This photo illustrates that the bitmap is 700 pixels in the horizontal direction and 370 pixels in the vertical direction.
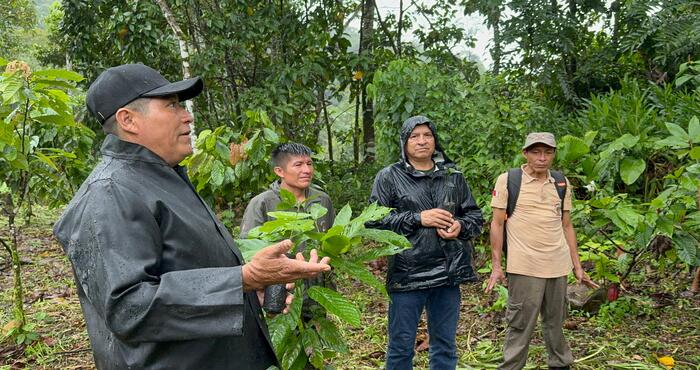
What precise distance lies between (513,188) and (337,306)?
199 centimetres

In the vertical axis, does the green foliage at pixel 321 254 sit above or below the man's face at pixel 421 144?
below

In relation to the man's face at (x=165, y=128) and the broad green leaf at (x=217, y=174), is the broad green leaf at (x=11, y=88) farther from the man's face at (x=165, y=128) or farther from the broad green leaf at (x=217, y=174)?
the man's face at (x=165, y=128)

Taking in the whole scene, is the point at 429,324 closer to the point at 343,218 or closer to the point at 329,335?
the point at 329,335

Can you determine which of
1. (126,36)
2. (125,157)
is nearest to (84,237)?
(125,157)

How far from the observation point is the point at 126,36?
746 cm

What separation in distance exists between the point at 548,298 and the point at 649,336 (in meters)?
1.36

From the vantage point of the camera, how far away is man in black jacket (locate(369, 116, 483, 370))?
3.34 m

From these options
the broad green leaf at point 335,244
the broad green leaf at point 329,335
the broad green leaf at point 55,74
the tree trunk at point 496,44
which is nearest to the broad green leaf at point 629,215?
the broad green leaf at point 329,335

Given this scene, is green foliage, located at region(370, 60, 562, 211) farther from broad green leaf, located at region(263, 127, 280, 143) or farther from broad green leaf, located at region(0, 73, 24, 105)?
broad green leaf, located at region(0, 73, 24, 105)

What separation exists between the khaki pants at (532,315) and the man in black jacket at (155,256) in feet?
7.33

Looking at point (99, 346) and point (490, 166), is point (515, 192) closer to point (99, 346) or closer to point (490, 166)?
point (490, 166)

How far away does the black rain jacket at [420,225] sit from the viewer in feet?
11.0

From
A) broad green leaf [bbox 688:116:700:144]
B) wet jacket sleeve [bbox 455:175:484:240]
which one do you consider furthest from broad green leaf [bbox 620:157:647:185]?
wet jacket sleeve [bbox 455:175:484:240]

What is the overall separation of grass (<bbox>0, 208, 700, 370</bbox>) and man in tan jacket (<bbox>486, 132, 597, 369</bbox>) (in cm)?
44
